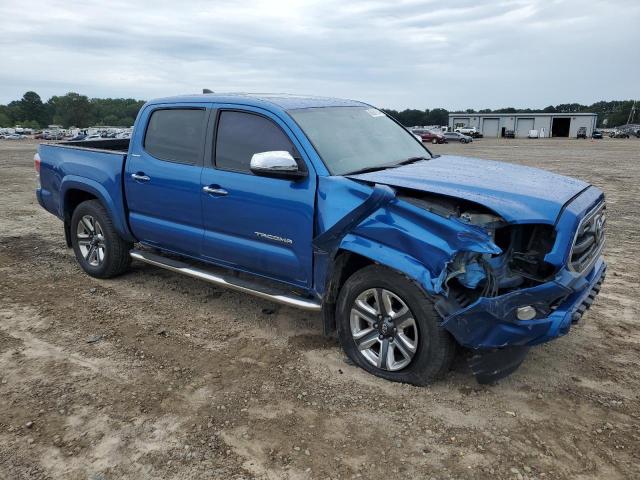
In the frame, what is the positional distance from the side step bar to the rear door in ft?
0.50

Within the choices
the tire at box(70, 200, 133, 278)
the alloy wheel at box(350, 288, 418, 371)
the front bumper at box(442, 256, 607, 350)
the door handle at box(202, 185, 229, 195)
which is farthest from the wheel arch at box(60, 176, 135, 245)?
the front bumper at box(442, 256, 607, 350)

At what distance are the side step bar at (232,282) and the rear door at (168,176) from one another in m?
0.15

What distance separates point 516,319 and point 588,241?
89 centimetres

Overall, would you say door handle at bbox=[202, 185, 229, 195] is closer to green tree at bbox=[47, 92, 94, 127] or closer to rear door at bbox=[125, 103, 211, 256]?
rear door at bbox=[125, 103, 211, 256]

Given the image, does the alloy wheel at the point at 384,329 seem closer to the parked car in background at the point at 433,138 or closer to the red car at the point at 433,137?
the parked car in background at the point at 433,138

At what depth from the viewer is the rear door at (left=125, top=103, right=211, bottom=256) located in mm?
4652

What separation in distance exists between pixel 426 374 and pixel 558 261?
3.59ft

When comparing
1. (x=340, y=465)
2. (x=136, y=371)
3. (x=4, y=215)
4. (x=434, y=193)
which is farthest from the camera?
(x=4, y=215)

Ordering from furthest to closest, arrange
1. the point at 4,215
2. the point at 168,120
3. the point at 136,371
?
1. the point at 4,215
2. the point at 168,120
3. the point at 136,371

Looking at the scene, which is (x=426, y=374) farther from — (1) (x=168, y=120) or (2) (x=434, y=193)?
(1) (x=168, y=120)

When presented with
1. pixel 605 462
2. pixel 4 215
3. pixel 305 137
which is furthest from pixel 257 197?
pixel 4 215

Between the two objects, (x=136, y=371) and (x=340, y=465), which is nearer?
(x=340, y=465)

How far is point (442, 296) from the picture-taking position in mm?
3275

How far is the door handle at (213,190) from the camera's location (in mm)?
4336
